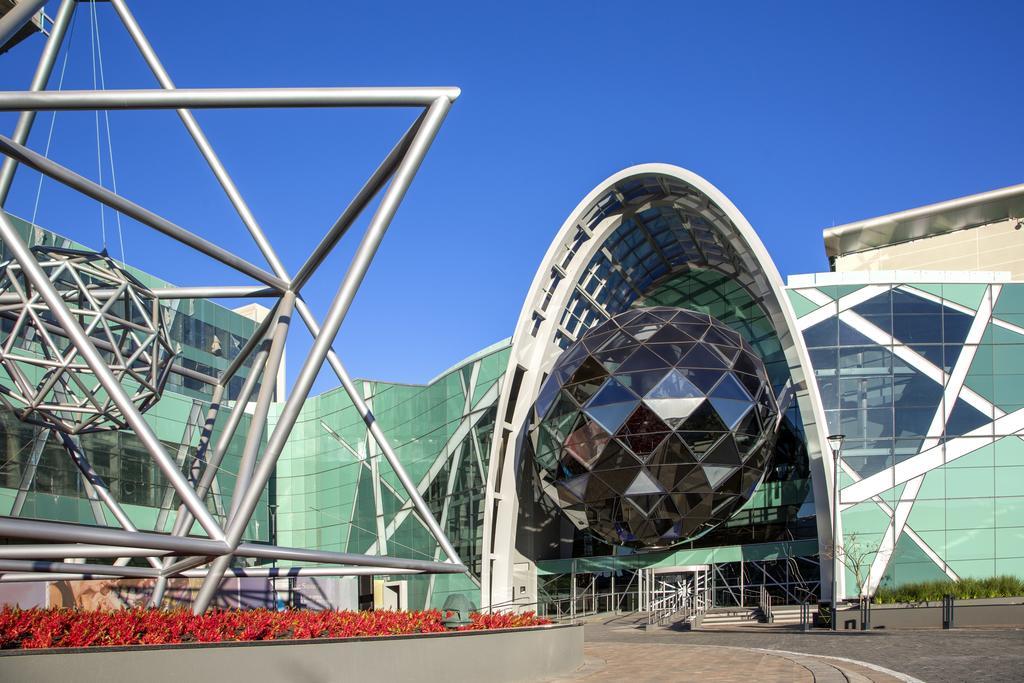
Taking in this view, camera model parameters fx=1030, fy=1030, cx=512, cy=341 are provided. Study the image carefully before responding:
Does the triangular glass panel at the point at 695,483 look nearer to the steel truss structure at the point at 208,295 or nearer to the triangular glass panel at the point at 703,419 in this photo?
the triangular glass panel at the point at 703,419

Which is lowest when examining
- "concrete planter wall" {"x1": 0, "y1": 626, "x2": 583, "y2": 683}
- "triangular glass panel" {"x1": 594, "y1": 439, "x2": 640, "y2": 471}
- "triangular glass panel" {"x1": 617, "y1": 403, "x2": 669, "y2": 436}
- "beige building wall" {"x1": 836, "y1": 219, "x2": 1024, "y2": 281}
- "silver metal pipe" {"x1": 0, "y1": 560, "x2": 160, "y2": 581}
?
"concrete planter wall" {"x1": 0, "y1": 626, "x2": 583, "y2": 683}

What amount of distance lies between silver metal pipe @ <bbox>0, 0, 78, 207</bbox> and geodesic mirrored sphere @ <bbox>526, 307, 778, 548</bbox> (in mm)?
21349

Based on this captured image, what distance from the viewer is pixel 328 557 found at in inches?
586

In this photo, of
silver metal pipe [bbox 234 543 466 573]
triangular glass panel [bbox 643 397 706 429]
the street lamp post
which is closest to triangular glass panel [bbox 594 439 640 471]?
triangular glass panel [bbox 643 397 706 429]

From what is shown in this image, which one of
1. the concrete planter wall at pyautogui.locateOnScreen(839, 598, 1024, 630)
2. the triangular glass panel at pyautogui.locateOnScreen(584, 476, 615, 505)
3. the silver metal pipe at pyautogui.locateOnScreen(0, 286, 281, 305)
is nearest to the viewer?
the silver metal pipe at pyautogui.locateOnScreen(0, 286, 281, 305)

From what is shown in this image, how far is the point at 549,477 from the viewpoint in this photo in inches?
1419

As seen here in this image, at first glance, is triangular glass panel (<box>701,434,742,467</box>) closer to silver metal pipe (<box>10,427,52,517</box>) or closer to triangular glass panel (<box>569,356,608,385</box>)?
triangular glass panel (<box>569,356,608,385</box>)

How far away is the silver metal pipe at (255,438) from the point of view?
13.4 m

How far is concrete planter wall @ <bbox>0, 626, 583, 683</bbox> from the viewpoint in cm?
991

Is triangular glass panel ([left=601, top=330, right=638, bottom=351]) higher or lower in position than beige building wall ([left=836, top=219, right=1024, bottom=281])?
lower

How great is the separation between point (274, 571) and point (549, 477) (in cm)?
1702

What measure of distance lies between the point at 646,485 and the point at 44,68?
22.9 meters

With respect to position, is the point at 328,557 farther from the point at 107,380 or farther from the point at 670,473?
the point at 670,473

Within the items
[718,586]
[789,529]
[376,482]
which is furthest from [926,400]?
[376,482]
